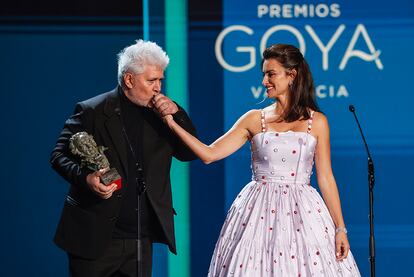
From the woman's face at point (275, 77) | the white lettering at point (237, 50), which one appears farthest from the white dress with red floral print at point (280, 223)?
the white lettering at point (237, 50)

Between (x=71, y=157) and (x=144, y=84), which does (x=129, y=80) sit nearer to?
(x=144, y=84)

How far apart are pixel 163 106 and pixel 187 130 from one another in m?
0.18

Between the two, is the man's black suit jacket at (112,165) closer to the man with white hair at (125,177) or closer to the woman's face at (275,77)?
the man with white hair at (125,177)

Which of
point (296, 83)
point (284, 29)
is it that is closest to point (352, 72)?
point (284, 29)

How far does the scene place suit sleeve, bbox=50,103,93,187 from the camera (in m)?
3.44

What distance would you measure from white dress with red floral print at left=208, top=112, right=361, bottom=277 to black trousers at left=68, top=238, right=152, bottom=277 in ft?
1.09

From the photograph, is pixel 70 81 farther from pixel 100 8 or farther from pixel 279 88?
pixel 279 88

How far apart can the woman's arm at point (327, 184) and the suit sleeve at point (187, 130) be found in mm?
545

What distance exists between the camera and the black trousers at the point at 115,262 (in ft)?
11.6

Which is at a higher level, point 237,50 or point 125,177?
point 237,50

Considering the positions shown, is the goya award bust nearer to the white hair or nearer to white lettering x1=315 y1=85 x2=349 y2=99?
the white hair

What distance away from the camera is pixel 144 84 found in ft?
11.8

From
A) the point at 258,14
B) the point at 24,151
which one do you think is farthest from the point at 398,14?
the point at 24,151

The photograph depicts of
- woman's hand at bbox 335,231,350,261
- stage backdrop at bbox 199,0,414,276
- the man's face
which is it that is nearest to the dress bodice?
woman's hand at bbox 335,231,350,261
